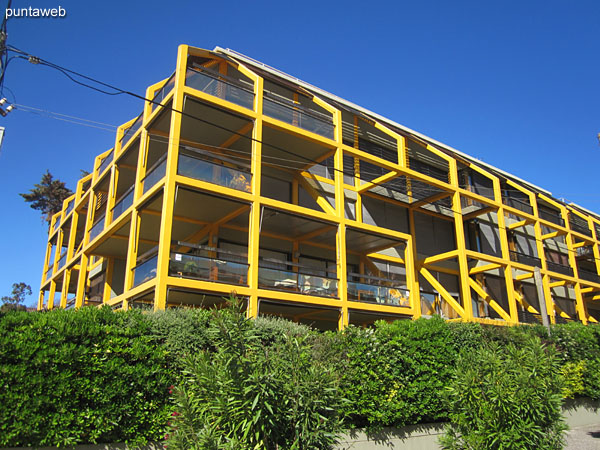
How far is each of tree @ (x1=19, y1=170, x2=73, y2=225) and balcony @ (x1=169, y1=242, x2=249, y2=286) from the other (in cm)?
3747

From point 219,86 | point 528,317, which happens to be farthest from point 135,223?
point 528,317

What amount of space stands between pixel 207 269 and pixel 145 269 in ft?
6.29

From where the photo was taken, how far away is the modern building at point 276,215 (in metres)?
15.0

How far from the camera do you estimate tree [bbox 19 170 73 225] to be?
151ft

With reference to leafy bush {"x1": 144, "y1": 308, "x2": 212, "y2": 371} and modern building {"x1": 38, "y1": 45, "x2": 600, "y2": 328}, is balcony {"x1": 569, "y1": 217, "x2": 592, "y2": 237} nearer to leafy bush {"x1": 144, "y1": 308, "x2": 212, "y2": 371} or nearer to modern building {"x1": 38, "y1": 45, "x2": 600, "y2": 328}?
modern building {"x1": 38, "y1": 45, "x2": 600, "y2": 328}

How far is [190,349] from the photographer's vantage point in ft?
30.1

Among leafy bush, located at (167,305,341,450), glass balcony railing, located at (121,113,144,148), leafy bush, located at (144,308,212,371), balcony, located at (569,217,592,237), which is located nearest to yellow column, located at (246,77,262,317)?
leafy bush, located at (144,308,212,371)

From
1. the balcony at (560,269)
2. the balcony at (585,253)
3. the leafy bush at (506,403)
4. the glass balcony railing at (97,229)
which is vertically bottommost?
the leafy bush at (506,403)

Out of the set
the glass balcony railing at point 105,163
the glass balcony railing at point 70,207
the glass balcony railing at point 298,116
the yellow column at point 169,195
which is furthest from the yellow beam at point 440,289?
the glass balcony railing at point 70,207

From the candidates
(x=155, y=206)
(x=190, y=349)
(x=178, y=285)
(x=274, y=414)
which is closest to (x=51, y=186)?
(x=155, y=206)

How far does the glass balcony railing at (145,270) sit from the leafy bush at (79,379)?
5.07 metres

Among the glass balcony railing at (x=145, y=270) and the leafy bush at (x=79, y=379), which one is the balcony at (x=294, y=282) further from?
the leafy bush at (x=79, y=379)

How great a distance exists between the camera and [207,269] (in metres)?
14.1

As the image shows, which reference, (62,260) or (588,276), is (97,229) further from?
(588,276)
